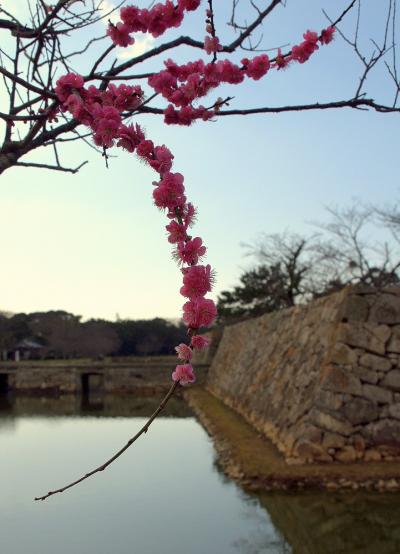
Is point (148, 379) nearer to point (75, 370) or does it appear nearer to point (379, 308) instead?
point (75, 370)

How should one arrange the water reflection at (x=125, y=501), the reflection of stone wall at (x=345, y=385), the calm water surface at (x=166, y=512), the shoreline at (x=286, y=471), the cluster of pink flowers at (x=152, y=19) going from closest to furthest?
the cluster of pink flowers at (x=152, y=19), the calm water surface at (x=166, y=512), the water reflection at (x=125, y=501), the shoreline at (x=286, y=471), the reflection of stone wall at (x=345, y=385)

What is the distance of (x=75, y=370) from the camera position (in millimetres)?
22938

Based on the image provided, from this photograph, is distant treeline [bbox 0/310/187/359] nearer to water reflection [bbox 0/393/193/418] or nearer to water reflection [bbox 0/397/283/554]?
water reflection [bbox 0/393/193/418]

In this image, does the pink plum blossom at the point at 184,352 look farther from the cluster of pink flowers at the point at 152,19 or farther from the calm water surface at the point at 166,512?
the calm water surface at the point at 166,512

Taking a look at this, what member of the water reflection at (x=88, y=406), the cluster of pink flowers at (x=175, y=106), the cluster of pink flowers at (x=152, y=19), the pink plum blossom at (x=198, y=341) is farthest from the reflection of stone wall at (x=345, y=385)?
the water reflection at (x=88, y=406)

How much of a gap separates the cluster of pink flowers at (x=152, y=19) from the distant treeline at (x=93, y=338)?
116 feet

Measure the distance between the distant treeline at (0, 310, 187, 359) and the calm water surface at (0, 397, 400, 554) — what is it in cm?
2884

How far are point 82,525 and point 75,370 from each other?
17.9 metres

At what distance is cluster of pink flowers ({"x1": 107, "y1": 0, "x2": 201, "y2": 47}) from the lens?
2357 mm

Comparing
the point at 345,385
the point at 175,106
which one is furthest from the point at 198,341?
the point at 345,385

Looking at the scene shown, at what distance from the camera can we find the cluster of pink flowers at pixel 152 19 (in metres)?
2.36

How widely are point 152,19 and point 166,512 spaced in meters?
A: 4.84

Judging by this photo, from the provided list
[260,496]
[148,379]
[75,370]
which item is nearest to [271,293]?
[148,379]

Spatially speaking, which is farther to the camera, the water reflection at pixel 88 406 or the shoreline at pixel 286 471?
the water reflection at pixel 88 406
